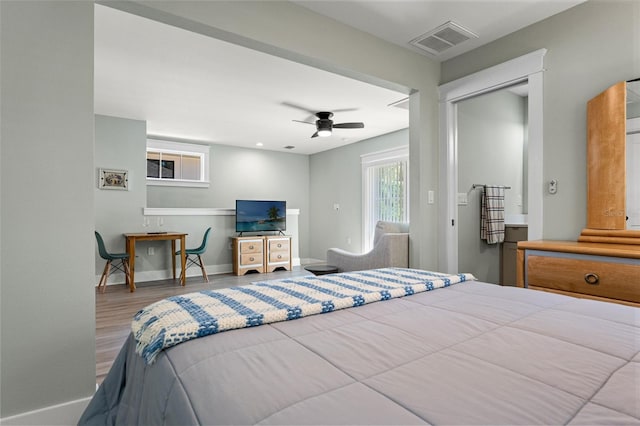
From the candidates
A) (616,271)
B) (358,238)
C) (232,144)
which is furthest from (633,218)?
(232,144)

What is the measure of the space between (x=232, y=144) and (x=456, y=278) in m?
6.21

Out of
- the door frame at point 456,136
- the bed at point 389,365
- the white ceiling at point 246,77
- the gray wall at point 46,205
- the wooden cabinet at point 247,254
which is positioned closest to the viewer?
the bed at point 389,365

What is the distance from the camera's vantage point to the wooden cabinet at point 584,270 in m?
1.82

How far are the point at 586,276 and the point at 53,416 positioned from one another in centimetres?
282

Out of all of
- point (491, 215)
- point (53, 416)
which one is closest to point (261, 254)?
point (491, 215)

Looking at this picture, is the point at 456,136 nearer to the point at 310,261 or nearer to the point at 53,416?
the point at 53,416

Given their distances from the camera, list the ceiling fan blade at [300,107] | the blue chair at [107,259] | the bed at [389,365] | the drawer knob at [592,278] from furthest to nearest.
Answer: the blue chair at [107,259]
the ceiling fan blade at [300,107]
the drawer knob at [592,278]
the bed at [389,365]

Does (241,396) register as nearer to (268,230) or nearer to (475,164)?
(475,164)

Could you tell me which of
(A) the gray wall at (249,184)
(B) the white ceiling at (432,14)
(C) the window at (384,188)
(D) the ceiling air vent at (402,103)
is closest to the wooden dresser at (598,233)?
(B) the white ceiling at (432,14)

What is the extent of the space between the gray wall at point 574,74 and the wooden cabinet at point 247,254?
184 inches

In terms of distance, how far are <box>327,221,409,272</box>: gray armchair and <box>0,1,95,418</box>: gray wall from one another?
2671mm

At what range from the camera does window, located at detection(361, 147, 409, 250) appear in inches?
242

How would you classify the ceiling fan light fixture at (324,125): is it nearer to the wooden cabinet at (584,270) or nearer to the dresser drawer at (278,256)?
the dresser drawer at (278,256)

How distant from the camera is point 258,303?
123 centimetres
